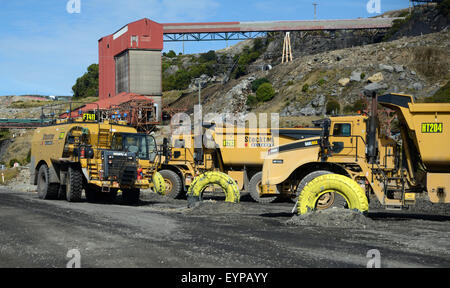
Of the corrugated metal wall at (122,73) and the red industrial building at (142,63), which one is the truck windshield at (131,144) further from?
the corrugated metal wall at (122,73)

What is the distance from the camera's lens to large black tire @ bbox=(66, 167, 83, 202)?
64.0 feet

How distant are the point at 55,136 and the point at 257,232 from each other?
12413 mm

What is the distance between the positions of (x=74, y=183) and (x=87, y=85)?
4381 inches

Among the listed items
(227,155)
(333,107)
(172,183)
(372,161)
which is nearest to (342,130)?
(372,161)

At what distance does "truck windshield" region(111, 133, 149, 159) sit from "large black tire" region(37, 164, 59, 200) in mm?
3013

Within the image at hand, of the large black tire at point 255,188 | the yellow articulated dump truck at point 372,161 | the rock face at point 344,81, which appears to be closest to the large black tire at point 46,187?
the large black tire at point 255,188

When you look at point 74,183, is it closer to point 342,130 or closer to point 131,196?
point 131,196

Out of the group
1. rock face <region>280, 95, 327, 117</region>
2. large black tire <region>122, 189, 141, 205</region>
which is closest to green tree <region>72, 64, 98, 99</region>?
Answer: rock face <region>280, 95, 327, 117</region>

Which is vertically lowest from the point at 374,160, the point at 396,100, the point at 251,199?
the point at 251,199

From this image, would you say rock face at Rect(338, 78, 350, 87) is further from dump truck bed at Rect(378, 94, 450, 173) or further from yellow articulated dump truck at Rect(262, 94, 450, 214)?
dump truck bed at Rect(378, 94, 450, 173)

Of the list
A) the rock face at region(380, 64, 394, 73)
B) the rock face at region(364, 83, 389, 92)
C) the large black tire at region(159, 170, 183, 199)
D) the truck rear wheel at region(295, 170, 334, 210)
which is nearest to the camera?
the truck rear wheel at region(295, 170, 334, 210)
